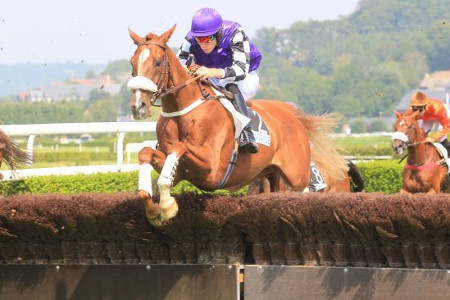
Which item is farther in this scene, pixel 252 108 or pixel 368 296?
pixel 252 108

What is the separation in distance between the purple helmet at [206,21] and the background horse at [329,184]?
1.50m

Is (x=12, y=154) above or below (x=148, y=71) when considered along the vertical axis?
below

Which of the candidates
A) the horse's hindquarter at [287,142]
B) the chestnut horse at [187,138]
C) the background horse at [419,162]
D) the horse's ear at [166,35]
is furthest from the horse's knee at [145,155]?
the background horse at [419,162]

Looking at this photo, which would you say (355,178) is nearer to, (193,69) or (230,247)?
(193,69)

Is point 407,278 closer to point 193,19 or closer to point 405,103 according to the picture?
point 193,19

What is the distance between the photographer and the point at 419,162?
11.1 metres

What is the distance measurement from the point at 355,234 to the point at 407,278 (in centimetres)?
40

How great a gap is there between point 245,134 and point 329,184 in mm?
2857

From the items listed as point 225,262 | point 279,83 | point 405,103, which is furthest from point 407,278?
point 279,83

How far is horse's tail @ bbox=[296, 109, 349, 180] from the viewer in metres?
8.59

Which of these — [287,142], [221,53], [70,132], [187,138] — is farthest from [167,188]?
[70,132]

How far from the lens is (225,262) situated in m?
6.20

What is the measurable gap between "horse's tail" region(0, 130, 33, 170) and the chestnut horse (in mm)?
1769

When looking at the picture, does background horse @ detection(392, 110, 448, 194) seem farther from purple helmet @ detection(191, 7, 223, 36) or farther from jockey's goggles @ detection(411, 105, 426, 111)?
purple helmet @ detection(191, 7, 223, 36)
